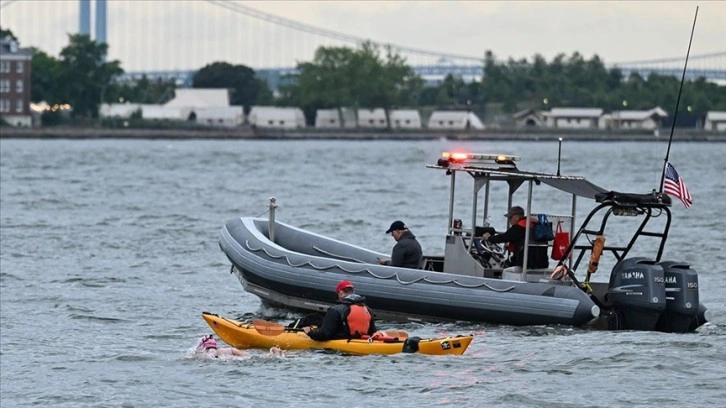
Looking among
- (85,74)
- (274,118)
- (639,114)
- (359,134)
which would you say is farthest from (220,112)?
(639,114)

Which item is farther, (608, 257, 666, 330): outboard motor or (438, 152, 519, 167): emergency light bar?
(438, 152, 519, 167): emergency light bar

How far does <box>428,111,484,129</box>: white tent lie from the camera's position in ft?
614

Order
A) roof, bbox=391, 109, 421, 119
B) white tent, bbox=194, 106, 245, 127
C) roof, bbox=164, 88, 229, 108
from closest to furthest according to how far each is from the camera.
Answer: white tent, bbox=194, 106, 245, 127
roof, bbox=164, 88, 229, 108
roof, bbox=391, 109, 421, 119

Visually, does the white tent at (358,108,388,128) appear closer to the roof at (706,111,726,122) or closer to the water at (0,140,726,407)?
the roof at (706,111,726,122)

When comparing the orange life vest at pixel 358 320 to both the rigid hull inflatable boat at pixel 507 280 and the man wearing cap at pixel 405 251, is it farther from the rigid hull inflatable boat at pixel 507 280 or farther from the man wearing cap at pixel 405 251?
the man wearing cap at pixel 405 251

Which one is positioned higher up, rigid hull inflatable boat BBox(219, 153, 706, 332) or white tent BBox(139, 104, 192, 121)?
rigid hull inflatable boat BBox(219, 153, 706, 332)

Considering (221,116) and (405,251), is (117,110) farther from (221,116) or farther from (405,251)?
(405,251)

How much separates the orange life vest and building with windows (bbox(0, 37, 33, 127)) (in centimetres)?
14509

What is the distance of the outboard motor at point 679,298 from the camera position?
22.2m

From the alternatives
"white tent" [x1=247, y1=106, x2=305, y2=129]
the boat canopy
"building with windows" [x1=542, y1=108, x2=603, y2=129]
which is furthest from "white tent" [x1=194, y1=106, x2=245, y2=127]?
the boat canopy

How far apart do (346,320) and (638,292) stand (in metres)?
3.68

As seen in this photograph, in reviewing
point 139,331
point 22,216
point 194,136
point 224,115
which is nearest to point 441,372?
point 139,331

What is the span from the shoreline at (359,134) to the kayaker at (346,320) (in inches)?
5568

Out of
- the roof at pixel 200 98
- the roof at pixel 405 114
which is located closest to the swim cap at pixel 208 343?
the roof at pixel 200 98
